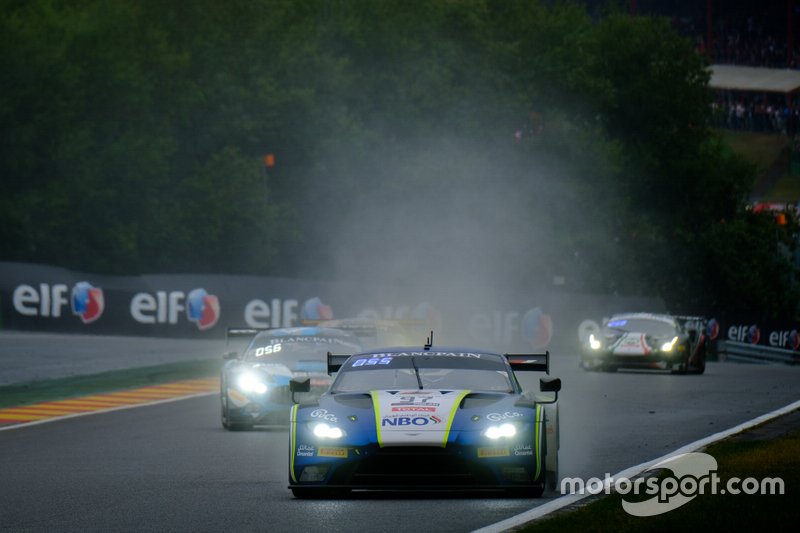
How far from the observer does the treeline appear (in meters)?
52.2

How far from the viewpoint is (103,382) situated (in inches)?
1128

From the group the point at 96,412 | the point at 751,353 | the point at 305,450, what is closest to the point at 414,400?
the point at 305,450

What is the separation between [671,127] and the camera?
74.8 metres

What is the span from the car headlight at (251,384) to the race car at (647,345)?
1547 cm

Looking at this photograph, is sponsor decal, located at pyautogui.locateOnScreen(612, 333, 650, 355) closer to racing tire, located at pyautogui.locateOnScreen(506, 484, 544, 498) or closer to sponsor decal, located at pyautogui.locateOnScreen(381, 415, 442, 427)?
racing tire, located at pyautogui.locateOnScreen(506, 484, 544, 498)

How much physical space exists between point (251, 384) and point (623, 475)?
6.60m

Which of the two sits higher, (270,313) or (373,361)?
(373,361)

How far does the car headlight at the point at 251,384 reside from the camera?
61.9 ft

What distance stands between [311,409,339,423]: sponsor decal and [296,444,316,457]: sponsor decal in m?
0.24

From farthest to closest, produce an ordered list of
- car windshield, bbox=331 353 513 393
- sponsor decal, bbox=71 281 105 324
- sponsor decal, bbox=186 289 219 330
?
sponsor decal, bbox=186 289 219 330 → sponsor decal, bbox=71 281 105 324 → car windshield, bbox=331 353 513 393

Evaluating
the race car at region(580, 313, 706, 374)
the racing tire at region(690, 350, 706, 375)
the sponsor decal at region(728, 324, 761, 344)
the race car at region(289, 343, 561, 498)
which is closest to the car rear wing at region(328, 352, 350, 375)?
the race car at region(289, 343, 561, 498)

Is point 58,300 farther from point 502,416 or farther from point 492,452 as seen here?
point 492,452

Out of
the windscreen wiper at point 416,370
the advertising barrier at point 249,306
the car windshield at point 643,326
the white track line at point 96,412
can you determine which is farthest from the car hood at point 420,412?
the advertising barrier at point 249,306

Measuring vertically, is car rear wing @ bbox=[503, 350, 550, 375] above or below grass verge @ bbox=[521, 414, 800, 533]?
above
